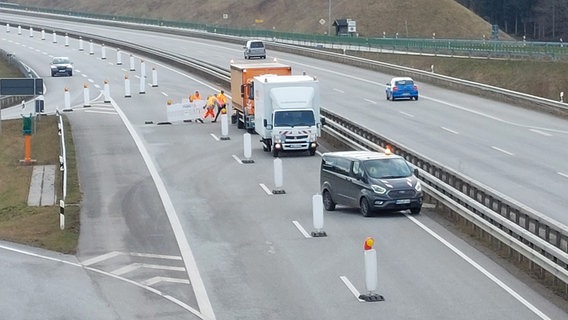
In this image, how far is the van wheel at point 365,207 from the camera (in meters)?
27.5

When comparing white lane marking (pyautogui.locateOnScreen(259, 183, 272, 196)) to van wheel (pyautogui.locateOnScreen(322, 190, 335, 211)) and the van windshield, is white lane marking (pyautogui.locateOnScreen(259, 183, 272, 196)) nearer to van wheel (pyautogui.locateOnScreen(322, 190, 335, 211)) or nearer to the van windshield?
van wheel (pyautogui.locateOnScreen(322, 190, 335, 211))

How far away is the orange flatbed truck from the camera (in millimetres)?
45594

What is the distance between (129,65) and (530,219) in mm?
65975

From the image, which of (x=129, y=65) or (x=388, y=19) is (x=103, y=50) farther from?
(x=388, y=19)

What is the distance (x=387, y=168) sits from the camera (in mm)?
28094

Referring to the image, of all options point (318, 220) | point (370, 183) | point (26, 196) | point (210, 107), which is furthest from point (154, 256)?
point (210, 107)

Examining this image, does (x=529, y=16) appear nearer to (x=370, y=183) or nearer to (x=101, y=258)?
(x=370, y=183)

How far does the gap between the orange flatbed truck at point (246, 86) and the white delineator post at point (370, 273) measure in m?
25.3

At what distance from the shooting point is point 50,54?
Result: 9869cm

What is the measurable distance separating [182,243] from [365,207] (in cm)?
494

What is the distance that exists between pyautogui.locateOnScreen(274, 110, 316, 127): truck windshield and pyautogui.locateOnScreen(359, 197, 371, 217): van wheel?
12089mm

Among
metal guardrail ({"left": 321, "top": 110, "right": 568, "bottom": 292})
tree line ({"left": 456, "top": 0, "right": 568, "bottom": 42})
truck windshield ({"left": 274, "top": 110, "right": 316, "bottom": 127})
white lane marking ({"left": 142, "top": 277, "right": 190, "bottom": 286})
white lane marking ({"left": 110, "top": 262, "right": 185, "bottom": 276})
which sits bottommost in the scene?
white lane marking ({"left": 110, "top": 262, "right": 185, "bottom": 276})

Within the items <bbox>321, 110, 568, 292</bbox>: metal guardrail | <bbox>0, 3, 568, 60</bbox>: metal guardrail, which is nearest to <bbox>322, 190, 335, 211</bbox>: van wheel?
<bbox>321, 110, 568, 292</bbox>: metal guardrail

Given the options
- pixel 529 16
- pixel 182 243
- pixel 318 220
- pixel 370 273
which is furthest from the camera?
pixel 529 16
